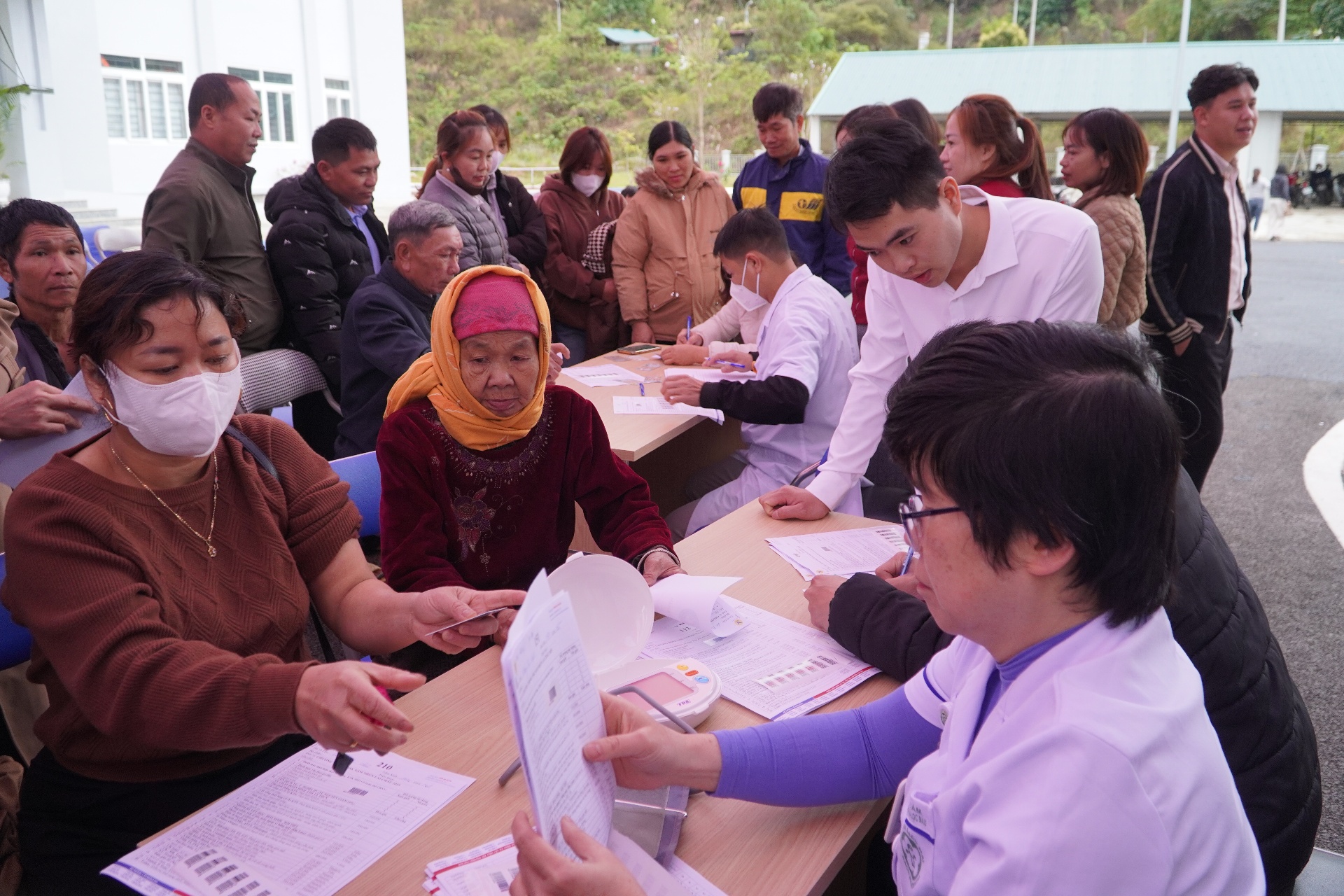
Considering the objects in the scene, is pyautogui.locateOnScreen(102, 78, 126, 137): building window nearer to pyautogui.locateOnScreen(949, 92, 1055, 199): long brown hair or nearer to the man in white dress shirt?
pyautogui.locateOnScreen(949, 92, 1055, 199): long brown hair

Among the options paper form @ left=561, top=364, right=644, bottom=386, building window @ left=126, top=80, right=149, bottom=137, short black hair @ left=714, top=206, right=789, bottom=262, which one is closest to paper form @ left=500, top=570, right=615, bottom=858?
short black hair @ left=714, top=206, right=789, bottom=262

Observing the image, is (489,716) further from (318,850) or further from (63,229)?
(63,229)

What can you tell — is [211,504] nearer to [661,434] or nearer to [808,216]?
[661,434]

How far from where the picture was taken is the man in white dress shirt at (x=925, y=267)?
6.74 ft

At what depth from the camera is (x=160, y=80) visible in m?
15.3

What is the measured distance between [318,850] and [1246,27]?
4016 centimetres

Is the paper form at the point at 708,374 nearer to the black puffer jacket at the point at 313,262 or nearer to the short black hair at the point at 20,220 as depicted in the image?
the black puffer jacket at the point at 313,262

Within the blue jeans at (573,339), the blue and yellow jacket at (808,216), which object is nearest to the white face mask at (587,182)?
the blue jeans at (573,339)

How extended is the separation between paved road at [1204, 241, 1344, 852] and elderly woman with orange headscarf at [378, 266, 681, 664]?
Answer: 1.90m

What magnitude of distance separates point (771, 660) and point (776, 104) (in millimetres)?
3868

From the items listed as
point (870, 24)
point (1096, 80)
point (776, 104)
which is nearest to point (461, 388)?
point (776, 104)

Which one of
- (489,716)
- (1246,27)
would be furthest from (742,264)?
(1246,27)

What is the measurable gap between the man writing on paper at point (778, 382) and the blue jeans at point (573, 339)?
1663mm

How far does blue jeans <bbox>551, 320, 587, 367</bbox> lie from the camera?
16.7 feet
